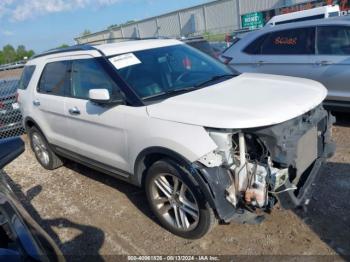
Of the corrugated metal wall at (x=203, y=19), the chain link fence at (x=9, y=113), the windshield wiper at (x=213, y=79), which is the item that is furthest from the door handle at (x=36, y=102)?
the corrugated metal wall at (x=203, y=19)

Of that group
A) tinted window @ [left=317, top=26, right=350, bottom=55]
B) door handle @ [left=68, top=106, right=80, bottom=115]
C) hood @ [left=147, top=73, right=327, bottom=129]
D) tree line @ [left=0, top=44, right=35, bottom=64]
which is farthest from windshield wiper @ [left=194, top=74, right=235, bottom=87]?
→ tree line @ [left=0, top=44, right=35, bottom=64]

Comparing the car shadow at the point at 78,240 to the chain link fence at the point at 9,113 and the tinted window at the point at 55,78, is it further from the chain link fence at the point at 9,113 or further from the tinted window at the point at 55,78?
the chain link fence at the point at 9,113

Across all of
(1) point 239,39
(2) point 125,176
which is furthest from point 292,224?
(1) point 239,39

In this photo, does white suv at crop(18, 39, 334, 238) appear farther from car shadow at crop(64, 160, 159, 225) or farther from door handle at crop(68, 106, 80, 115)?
car shadow at crop(64, 160, 159, 225)

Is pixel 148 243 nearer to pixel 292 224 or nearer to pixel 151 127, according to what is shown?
pixel 151 127

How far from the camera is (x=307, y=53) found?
6441 mm

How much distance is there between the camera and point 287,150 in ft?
10.1

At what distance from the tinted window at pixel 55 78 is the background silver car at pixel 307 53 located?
11.8 feet

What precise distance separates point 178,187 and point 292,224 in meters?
1.22

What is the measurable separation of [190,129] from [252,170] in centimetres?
64

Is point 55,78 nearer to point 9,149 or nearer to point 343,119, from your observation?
point 9,149

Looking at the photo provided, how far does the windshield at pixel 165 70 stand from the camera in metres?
3.97

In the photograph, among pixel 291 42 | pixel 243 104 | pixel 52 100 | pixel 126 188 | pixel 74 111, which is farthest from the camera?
pixel 291 42

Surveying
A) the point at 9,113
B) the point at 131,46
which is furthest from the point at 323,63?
the point at 9,113
